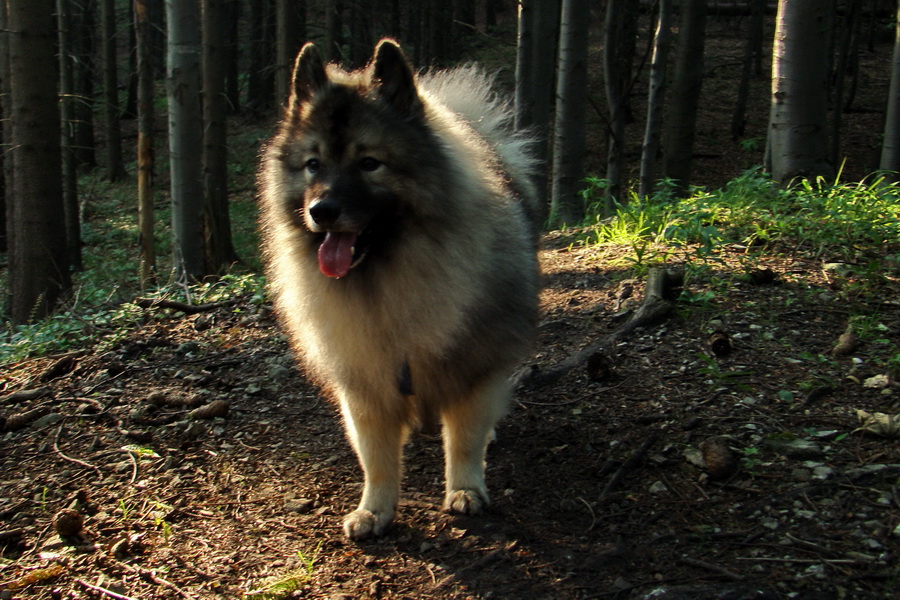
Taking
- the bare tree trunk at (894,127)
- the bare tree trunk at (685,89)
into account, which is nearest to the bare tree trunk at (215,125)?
the bare tree trunk at (685,89)

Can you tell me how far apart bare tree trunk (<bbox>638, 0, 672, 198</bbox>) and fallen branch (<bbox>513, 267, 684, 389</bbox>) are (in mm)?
4384

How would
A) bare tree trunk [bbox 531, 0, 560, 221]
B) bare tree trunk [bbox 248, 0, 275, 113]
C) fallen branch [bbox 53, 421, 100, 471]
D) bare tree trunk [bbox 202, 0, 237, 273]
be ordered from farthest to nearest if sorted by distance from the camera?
bare tree trunk [bbox 248, 0, 275, 113] → bare tree trunk [bbox 531, 0, 560, 221] → bare tree trunk [bbox 202, 0, 237, 273] → fallen branch [bbox 53, 421, 100, 471]

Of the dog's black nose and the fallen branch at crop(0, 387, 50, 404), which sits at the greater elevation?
the dog's black nose

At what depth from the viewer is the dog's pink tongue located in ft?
8.90

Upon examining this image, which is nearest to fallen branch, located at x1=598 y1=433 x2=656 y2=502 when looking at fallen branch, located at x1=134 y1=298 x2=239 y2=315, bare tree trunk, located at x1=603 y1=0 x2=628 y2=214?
fallen branch, located at x1=134 y1=298 x2=239 y2=315

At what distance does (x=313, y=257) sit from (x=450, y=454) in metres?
1.08

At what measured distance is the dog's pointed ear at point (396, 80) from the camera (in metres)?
2.94

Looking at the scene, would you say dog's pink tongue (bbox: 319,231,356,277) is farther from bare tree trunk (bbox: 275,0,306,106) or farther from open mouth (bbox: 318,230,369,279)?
bare tree trunk (bbox: 275,0,306,106)

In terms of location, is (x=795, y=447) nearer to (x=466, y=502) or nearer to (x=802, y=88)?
(x=466, y=502)

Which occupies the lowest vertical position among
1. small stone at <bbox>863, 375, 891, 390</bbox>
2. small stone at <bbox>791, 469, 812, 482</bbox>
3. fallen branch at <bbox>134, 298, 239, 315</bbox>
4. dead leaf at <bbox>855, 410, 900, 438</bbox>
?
fallen branch at <bbox>134, 298, 239, 315</bbox>

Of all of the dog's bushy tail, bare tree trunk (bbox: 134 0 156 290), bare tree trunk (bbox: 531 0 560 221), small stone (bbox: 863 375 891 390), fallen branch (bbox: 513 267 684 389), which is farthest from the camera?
bare tree trunk (bbox: 531 0 560 221)

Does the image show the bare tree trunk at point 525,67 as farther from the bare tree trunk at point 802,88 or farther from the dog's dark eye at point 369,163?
the dog's dark eye at point 369,163

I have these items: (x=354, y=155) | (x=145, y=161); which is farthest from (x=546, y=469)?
(x=145, y=161)

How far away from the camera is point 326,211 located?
8.52 feet
